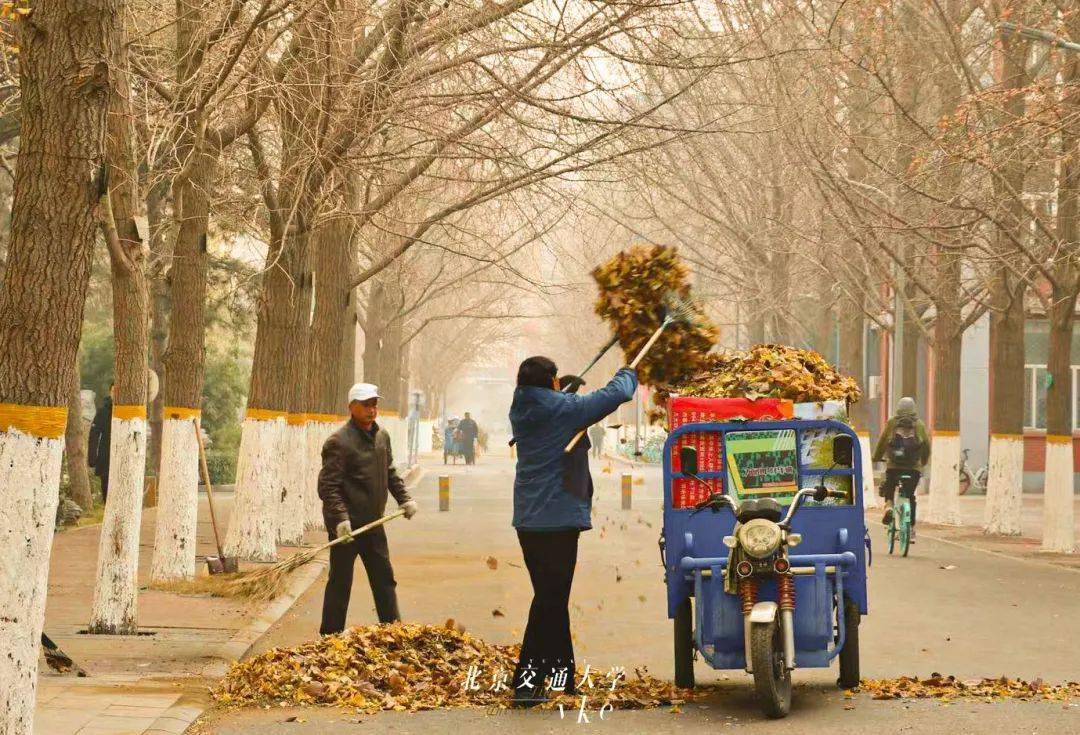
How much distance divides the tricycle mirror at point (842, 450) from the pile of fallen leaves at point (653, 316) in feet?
3.66

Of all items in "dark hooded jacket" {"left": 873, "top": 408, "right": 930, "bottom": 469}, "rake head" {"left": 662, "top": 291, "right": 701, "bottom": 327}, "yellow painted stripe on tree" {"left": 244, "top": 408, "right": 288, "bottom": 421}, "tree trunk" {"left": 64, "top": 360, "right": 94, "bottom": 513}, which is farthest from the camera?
"tree trunk" {"left": 64, "top": 360, "right": 94, "bottom": 513}

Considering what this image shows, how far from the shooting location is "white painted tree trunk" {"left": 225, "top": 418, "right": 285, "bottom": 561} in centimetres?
1873

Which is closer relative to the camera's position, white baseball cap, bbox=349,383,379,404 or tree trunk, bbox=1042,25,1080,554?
white baseball cap, bbox=349,383,379,404

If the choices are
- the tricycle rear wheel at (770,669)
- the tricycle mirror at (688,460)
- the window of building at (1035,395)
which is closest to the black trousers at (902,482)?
the tricycle mirror at (688,460)

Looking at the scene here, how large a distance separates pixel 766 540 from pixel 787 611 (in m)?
0.39

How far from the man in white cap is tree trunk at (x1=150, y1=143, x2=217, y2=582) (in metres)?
4.26

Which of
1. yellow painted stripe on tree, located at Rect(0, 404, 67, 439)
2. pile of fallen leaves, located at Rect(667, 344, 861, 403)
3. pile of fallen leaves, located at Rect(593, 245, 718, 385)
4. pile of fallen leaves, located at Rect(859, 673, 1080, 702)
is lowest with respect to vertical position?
pile of fallen leaves, located at Rect(859, 673, 1080, 702)

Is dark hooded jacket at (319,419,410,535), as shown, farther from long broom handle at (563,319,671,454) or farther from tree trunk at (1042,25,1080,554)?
tree trunk at (1042,25,1080,554)

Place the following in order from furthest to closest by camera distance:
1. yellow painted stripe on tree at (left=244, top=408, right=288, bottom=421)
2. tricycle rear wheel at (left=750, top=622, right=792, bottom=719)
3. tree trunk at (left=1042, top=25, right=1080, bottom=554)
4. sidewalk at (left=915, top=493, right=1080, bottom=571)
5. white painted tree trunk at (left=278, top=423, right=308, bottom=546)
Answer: tree trunk at (left=1042, top=25, right=1080, bottom=554) → sidewalk at (left=915, top=493, right=1080, bottom=571) → white painted tree trunk at (left=278, top=423, right=308, bottom=546) → yellow painted stripe on tree at (left=244, top=408, right=288, bottom=421) → tricycle rear wheel at (left=750, top=622, right=792, bottom=719)

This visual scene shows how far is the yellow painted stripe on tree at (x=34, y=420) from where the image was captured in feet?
25.3

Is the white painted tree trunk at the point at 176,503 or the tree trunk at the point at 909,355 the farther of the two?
the tree trunk at the point at 909,355

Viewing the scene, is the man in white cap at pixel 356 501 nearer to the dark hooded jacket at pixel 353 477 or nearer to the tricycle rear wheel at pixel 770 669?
the dark hooded jacket at pixel 353 477

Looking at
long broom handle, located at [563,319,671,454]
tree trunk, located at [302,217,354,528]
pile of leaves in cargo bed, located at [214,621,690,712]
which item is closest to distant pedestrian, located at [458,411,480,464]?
tree trunk, located at [302,217,354,528]

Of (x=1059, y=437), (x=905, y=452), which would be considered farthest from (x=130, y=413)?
(x=1059, y=437)
